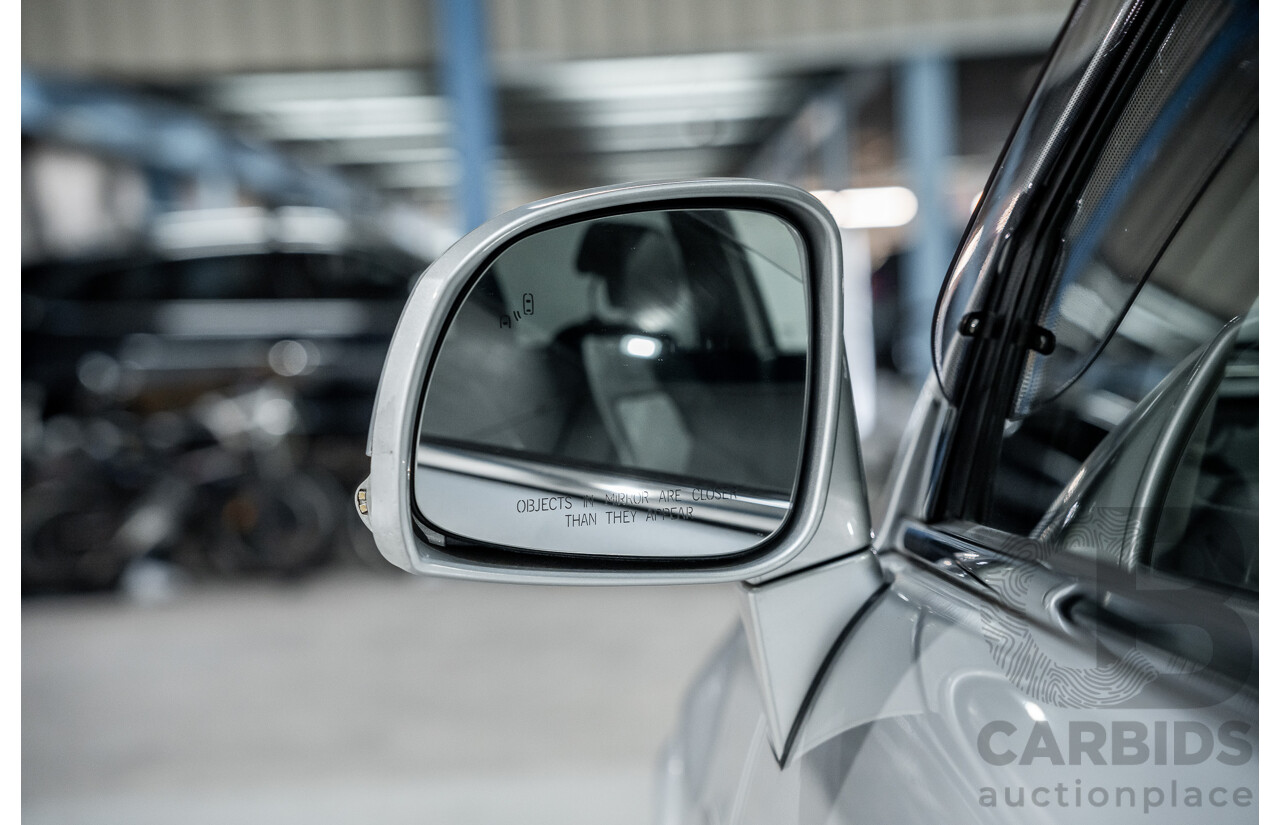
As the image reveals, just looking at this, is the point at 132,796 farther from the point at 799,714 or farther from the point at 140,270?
the point at 140,270

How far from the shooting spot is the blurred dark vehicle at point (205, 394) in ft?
17.8

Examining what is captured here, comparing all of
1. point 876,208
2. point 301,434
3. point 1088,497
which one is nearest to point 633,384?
point 1088,497

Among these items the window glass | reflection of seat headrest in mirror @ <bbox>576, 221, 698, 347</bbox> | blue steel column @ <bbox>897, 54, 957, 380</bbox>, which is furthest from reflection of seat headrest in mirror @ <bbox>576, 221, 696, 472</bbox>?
blue steel column @ <bbox>897, 54, 957, 380</bbox>

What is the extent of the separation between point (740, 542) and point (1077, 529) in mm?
246

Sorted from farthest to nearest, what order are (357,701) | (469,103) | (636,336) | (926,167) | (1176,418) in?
(926,167) < (469,103) < (357,701) < (636,336) < (1176,418)

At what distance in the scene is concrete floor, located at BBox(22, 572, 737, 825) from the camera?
2.88m

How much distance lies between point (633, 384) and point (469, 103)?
547 cm

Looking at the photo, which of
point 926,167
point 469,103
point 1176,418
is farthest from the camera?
point 926,167

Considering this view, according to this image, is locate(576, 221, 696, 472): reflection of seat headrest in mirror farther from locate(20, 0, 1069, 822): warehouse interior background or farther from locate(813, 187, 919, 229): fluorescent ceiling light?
locate(813, 187, 919, 229): fluorescent ceiling light

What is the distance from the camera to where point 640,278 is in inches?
30.6

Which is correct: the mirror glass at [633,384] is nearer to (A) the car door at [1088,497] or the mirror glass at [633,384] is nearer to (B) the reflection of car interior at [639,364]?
(B) the reflection of car interior at [639,364]

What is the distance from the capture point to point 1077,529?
0.65m

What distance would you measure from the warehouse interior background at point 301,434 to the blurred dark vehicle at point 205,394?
0.06ft

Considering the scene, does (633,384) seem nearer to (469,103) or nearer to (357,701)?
(357,701)
